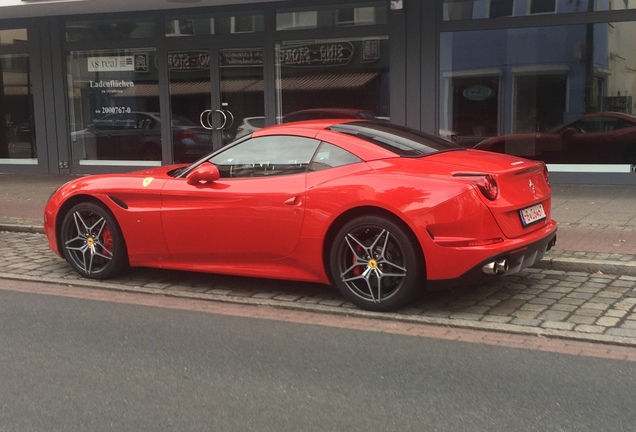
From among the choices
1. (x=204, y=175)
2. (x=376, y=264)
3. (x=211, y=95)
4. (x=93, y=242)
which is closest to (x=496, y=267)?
(x=376, y=264)

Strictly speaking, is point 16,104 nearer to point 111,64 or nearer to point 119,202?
point 111,64

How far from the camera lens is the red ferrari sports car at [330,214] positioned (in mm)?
5219

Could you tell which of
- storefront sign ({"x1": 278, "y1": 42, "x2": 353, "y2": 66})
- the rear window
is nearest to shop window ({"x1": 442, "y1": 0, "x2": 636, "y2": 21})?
storefront sign ({"x1": 278, "y1": 42, "x2": 353, "y2": 66})

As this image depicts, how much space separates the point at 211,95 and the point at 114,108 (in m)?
2.44

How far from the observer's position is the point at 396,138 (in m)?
6.16

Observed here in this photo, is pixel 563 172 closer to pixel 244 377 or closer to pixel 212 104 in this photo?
pixel 212 104

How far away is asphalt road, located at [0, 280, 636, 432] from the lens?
3.63 m

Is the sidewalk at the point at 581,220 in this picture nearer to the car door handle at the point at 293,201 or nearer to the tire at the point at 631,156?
the tire at the point at 631,156

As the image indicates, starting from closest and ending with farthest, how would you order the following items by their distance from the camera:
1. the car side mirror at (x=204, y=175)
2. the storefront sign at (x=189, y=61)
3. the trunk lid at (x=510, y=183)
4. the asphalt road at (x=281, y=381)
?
the asphalt road at (x=281, y=381) → the trunk lid at (x=510, y=183) → the car side mirror at (x=204, y=175) → the storefront sign at (x=189, y=61)

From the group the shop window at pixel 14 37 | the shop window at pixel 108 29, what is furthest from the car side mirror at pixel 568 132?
the shop window at pixel 14 37

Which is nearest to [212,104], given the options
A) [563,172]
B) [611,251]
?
[563,172]

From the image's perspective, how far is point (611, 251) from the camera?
23.1 ft

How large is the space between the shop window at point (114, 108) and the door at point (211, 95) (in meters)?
0.53

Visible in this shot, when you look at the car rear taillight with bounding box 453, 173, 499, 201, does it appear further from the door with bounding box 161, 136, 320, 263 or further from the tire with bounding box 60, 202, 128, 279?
the tire with bounding box 60, 202, 128, 279
